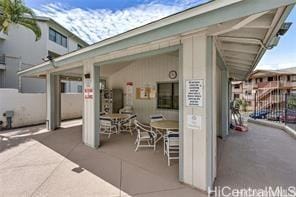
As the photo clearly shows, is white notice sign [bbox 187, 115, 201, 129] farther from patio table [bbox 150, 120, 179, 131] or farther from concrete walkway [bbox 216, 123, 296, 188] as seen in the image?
patio table [bbox 150, 120, 179, 131]

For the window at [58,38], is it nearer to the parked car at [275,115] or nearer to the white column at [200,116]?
the white column at [200,116]

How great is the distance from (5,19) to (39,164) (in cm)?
731

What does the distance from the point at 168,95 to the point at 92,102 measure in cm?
423

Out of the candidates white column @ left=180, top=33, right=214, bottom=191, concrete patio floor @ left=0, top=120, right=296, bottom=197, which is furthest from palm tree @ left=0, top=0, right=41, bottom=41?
white column @ left=180, top=33, right=214, bottom=191

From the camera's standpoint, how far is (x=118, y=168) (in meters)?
4.36

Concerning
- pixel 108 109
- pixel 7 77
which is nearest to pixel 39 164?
pixel 108 109

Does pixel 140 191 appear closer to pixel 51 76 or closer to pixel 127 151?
pixel 127 151

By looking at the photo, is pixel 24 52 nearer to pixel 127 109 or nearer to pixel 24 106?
pixel 24 106

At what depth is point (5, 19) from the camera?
27.8 feet

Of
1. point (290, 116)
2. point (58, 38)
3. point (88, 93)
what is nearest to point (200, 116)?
point (88, 93)

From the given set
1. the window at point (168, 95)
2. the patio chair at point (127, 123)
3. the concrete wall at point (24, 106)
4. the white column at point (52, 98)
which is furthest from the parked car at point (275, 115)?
the concrete wall at point (24, 106)

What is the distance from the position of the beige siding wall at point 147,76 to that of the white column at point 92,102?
4030 millimetres

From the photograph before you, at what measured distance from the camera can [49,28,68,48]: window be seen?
58.0ft

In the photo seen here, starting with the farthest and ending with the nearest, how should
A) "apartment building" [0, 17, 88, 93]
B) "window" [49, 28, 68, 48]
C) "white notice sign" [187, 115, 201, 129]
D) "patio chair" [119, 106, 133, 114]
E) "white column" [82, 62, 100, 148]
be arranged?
"window" [49, 28, 68, 48] < "apartment building" [0, 17, 88, 93] < "patio chair" [119, 106, 133, 114] < "white column" [82, 62, 100, 148] < "white notice sign" [187, 115, 201, 129]
